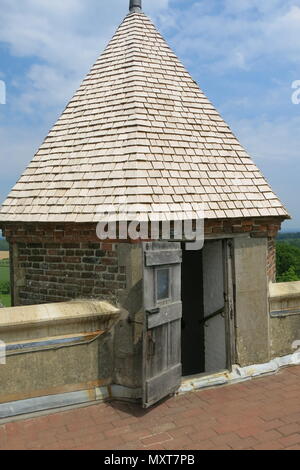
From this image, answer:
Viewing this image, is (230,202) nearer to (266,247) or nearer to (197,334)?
(266,247)

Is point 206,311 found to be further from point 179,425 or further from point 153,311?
point 179,425

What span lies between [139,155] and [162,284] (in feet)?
5.91

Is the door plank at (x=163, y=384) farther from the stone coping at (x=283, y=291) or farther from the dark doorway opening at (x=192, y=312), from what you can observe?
the dark doorway opening at (x=192, y=312)

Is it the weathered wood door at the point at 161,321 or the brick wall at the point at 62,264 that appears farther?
the brick wall at the point at 62,264

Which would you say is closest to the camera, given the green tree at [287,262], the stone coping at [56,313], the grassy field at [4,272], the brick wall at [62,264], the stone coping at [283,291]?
the stone coping at [56,313]

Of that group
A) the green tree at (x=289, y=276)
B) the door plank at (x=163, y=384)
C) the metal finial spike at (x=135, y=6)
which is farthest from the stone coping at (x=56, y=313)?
the green tree at (x=289, y=276)

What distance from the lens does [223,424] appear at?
439 centimetres

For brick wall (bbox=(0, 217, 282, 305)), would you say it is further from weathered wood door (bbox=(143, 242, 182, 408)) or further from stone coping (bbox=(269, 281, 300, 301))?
weathered wood door (bbox=(143, 242, 182, 408))

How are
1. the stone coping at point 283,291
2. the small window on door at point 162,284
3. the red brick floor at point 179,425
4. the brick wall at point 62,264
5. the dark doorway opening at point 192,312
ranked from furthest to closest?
the dark doorway opening at point 192,312
the stone coping at point 283,291
the brick wall at point 62,264
the small window on door at point 162,284
the red brick floor at point 179,425

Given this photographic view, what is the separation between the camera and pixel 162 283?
4.93 meters

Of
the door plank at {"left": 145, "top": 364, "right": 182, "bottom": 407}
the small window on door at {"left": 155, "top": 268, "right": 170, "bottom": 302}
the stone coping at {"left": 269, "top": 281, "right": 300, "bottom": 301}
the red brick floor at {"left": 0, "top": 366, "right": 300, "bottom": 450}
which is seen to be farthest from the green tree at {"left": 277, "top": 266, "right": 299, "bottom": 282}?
the small window on door at {"left": 155, "top": 268, "right": 170, "bottom": 302}

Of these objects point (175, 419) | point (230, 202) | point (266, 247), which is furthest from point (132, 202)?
point (175, 419)

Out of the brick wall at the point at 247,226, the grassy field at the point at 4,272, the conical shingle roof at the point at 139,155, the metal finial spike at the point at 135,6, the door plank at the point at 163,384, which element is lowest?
the grassy field at the point at 4,272

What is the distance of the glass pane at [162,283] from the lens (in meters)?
4.87
